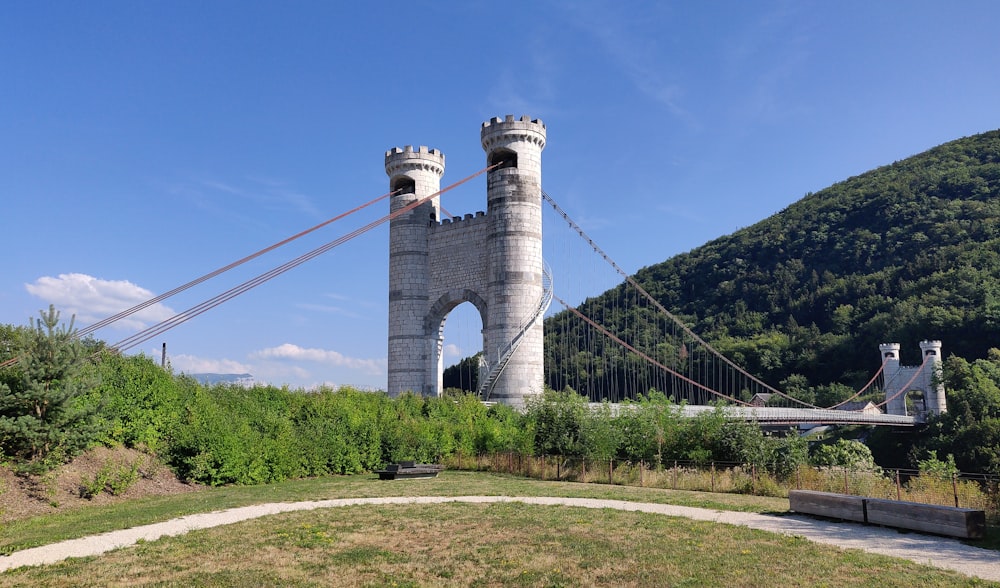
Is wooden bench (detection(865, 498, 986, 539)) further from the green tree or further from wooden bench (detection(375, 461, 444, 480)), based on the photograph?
the green tree

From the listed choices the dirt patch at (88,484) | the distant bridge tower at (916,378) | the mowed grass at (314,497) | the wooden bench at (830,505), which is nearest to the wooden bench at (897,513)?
the wooden bench at (830,505)

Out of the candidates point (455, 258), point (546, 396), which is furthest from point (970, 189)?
point (546, 396)

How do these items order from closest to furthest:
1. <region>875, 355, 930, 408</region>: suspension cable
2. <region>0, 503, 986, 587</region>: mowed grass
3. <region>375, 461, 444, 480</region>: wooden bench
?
1. <region>0, 503, 986, 587</region>: mowed grass
2. <region>375, 461, 444, 480</region>: wooden bench
3. <region>875, 355, 930, 408</region>: suspension cable

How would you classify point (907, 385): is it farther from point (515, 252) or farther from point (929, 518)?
point (929, 518)

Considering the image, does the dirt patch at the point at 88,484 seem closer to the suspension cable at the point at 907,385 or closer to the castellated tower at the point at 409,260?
the castellated tower at the point at 409,260

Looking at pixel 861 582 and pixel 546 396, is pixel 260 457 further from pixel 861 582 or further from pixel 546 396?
pixel 861 582

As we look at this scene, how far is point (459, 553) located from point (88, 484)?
35.1 ft

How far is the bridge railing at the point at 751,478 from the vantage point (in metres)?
13.6

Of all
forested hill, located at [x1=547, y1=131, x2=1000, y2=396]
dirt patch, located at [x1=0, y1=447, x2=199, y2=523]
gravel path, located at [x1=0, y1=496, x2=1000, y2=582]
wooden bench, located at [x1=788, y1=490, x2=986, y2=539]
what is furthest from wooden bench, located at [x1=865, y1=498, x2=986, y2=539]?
forested hill, located at [x1=547, y1=131, x2=1000, y2=396]

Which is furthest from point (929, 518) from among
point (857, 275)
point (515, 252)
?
point (857, 275)

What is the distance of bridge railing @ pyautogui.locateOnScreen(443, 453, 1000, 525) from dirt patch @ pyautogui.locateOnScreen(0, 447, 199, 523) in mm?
9705

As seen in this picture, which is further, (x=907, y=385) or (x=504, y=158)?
(x=907, y=385)

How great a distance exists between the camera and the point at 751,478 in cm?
1691

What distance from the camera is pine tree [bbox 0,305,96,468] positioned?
1529 centimetres
